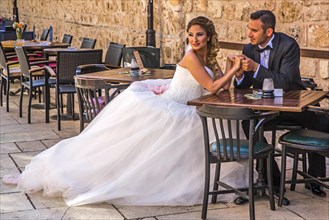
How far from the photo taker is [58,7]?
14.8 metres

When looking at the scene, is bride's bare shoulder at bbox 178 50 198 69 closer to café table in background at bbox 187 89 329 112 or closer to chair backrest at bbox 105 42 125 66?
café table in background at bbox 187 89 329 112

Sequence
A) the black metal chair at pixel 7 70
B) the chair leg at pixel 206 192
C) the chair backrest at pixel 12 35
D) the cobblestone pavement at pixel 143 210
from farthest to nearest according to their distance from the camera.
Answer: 1. the chair backrest at pixel 12 35
2. the black metal chair at pixel 7 70
3. the cobblestone pavement at pixel 143 210
4. the chair leg at pixel 206 192

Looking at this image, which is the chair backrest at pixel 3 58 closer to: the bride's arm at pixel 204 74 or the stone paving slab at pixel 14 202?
the stone paving slab at pixel 14 202

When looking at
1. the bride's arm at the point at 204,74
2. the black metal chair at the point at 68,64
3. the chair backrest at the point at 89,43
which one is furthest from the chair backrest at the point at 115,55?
the bride's arm at the point at 204,74

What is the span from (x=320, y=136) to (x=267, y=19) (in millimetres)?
971

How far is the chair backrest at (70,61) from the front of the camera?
297 inches

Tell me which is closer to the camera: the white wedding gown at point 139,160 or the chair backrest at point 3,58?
the white wedding gown at point 139,160

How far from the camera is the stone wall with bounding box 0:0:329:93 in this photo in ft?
21.0

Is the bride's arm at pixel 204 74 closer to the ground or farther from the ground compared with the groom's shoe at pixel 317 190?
farther from the ground

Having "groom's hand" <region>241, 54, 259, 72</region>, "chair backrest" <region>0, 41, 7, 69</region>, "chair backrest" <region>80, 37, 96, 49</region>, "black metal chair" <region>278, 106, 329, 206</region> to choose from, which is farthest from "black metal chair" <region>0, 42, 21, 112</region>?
"black metal chair" <region>278, 106, 329, 206</region>

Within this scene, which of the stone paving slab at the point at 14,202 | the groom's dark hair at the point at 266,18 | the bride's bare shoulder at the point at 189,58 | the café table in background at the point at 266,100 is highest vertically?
the groom's dark hair at the point at 266,18

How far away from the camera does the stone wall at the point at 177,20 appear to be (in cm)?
639

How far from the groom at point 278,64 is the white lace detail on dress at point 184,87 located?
0.35 meters

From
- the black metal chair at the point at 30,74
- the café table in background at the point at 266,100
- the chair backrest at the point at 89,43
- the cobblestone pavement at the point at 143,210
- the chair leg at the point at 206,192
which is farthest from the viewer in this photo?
the chair backrest at the point at 89,43
